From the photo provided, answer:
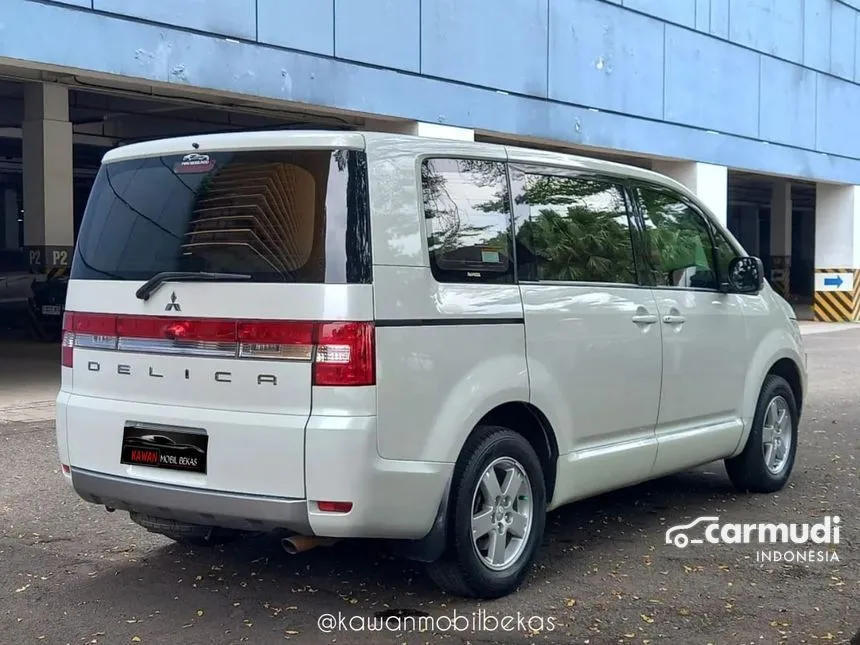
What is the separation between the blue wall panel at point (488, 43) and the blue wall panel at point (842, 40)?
11542 mm

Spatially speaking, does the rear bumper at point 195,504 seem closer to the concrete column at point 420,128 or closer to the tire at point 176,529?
the tire at point 176,529

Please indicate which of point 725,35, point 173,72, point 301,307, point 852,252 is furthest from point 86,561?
point 852,252

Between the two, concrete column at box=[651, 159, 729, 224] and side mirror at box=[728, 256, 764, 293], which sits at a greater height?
concrete column at box=[651, 159, 729, 224]

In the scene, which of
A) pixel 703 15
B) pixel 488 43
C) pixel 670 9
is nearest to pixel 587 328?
pixel 488 43

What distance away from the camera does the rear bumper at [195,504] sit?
4.18 m

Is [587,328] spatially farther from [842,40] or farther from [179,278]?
[842,40]

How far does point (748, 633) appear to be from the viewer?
4.41 m

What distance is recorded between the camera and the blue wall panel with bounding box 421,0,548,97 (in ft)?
46.5

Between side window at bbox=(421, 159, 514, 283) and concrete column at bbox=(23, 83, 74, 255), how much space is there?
54.9 ft

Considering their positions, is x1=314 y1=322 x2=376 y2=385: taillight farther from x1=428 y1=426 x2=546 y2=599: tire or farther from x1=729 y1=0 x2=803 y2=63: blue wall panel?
x1=729 y1=0 x2=803 y2=63: blue wall panel

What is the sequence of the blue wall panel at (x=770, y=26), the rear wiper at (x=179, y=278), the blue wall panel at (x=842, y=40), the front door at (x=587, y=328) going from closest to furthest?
the rear wiper at (x=179, y=278) < the front door at (x=587, y=328) < the blue wall panel at (x=770, y=26) < the blue wall panel at (x=842, y=40)

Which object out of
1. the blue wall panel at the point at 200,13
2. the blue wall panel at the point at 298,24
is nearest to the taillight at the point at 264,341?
the blue wall panel at the point at 200,13

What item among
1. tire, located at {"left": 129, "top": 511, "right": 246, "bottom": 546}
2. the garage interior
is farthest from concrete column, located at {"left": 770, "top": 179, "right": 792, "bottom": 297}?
tire, located at {"left": 129, "top": 511, "right": 246, "bottom": 546}

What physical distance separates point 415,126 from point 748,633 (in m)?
10.6
